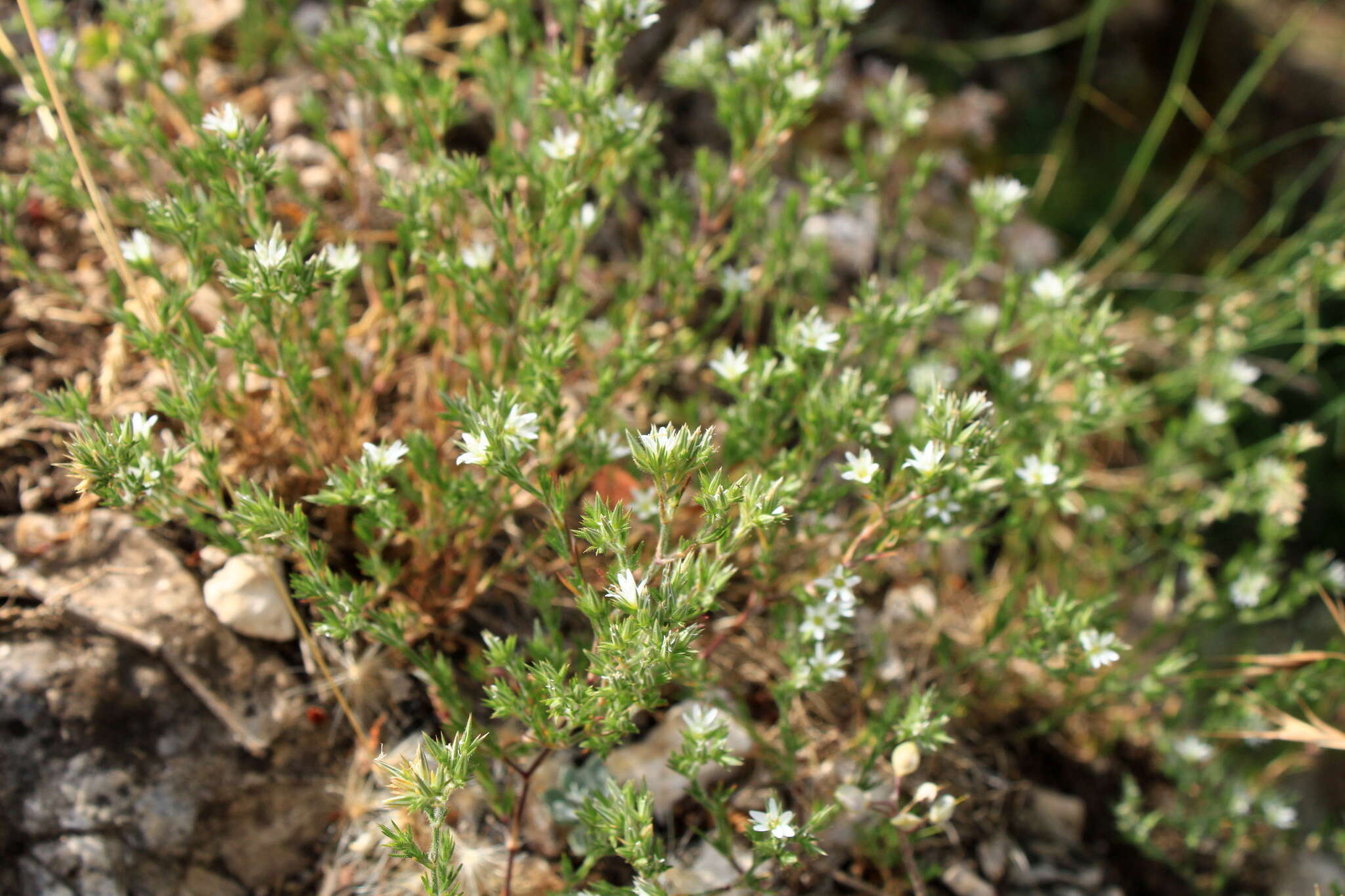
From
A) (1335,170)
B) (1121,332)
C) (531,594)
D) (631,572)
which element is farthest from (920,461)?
(1335,170)

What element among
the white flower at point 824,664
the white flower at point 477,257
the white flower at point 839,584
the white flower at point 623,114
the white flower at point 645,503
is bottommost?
the white flower at point 824,664

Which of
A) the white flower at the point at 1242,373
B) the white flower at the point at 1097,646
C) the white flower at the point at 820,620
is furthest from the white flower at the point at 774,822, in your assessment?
the white flower at the point at 1242,373

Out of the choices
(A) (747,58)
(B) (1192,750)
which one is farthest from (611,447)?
(B) (1192,750)

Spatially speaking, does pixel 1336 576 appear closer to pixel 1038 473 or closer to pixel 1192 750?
pixel 1192 750

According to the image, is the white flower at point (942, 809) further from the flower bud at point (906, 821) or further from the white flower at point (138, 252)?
the white flower at point (138, 252)

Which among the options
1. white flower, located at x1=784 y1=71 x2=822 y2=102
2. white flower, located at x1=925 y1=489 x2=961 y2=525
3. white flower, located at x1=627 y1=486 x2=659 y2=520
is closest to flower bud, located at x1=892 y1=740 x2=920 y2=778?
white flower, located at x1=925 y1=489 x2=961 y2=525
